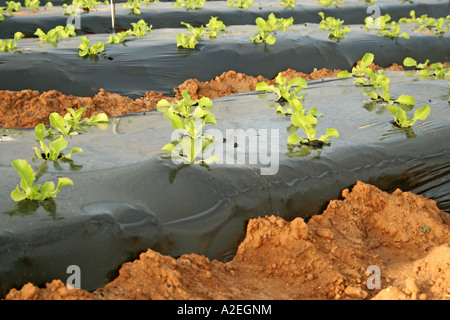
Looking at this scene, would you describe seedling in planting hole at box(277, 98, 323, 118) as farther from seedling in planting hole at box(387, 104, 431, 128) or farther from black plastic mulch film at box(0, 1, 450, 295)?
seedling in planting hole at box(387, 104, 431, 128)

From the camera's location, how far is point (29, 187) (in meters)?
2.10

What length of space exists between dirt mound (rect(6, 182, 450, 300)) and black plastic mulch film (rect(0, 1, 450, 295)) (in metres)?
0.09

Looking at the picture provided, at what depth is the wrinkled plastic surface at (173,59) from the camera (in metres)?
4.57

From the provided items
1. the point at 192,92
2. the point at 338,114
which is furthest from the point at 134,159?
the point at 192,92

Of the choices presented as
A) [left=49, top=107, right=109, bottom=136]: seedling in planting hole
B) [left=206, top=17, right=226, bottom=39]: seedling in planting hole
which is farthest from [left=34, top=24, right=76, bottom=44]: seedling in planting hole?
[left=49, top=107, right=109, bottom=136]: seedling in planting hole

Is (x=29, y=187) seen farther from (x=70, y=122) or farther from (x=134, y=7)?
(x=134, y=7)

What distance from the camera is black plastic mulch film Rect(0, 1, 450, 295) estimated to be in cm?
202

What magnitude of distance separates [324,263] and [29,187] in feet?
4.44

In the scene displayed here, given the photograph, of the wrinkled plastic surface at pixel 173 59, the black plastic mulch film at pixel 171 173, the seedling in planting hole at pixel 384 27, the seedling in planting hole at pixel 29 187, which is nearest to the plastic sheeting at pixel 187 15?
the wrinkled plastic surface at pixel 173 59

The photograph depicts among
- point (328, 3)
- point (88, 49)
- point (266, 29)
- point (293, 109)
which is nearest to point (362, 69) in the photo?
point (293, 109)

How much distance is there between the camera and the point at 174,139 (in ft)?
9.65
